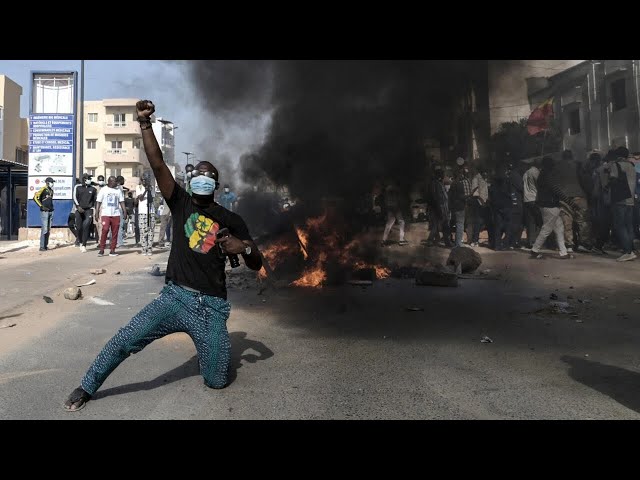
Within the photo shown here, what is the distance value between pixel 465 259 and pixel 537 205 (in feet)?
5.10

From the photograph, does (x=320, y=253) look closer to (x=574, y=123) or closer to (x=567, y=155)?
(x=567, y=155)

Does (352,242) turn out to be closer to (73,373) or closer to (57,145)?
(73,373)

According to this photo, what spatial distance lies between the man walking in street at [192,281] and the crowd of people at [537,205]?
16.6ft

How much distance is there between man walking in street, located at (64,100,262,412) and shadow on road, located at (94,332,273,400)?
9.4 inches

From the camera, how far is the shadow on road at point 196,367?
2.93 m

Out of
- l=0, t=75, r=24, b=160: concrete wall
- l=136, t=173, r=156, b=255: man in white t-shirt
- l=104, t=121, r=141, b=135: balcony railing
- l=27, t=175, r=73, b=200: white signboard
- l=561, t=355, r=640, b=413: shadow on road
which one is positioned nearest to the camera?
l=561, t=355, r=640, b=413: shadow on road

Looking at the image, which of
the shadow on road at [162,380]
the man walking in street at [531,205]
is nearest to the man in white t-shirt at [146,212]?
the shadow on road at [162,380]

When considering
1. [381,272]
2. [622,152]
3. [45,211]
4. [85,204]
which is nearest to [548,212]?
[622,152]

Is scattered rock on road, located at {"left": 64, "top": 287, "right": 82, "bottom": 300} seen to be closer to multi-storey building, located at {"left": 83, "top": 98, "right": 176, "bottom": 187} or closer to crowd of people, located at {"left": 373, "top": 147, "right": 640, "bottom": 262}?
crowd of people, located at {"left": 373, "top": 147, "right": 640, "bottom": 262}

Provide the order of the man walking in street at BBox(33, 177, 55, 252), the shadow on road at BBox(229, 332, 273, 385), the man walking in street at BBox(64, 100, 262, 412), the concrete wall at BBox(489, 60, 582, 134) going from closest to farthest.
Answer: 1. the man walking in street at BBox(64, 100, 262, 412)
2. the shadow on road at BBox(229, 332, 273, 385)
3. the concrete wall at BBox(489, 60, 582, 134)
4. the man walking in street at BBox(33, 177, 55, 252)

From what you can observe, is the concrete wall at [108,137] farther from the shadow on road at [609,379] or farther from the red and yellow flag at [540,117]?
the shadow on road at [609,379]

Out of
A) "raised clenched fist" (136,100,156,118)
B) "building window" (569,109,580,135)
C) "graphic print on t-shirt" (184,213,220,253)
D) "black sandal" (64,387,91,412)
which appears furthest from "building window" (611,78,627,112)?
"black sandal" (64,387,91,412)

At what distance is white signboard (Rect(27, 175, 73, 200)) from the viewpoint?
11.9 meters

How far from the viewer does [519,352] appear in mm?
3746
